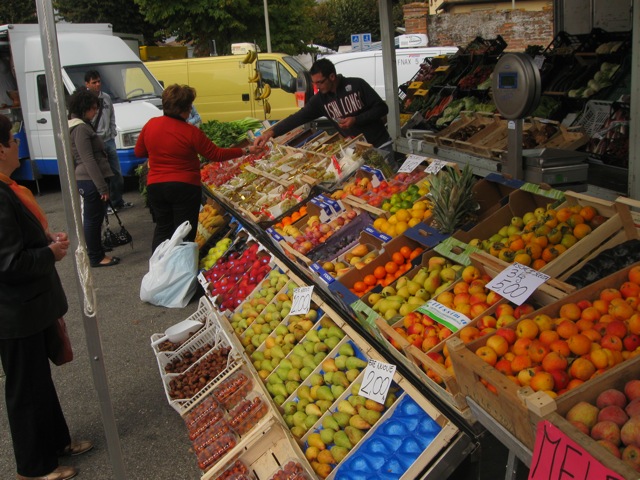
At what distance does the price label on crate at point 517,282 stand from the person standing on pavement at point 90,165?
214 inches

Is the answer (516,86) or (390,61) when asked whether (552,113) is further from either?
(516,86)

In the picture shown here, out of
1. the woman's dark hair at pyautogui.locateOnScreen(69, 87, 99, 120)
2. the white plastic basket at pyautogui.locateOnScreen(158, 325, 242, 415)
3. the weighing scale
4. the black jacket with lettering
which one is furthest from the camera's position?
the woman's dark hair at pyautogui.locateOnScreen(69, 87, 99, 120)

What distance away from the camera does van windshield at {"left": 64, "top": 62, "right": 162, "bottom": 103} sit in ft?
38.6

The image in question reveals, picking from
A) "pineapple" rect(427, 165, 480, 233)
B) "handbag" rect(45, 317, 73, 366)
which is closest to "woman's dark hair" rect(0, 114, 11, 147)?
"handbag" rect(45, 317, 73, 366)

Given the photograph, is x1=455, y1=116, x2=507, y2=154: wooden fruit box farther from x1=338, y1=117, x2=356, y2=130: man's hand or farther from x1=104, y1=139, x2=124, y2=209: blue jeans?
Answer: x1=104, y1=139, x2=124, y2=209: blue jeans

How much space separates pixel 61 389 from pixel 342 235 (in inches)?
96.7

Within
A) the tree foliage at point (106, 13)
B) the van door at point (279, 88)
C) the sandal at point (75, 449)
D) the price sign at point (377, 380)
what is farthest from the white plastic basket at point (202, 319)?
the tree foliage at point (106, 13)

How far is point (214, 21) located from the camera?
65.6ft

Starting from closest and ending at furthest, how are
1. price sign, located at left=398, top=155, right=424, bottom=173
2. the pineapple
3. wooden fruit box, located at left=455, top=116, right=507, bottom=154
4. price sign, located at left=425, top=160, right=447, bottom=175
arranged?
the pineapple → price sign, located at left=425, top=160, right=447, bottom=175 → price sign, located at left=398, top=155, right=424, bottom=173 → wooden fruit box, located at left=455, top=116, right=507, bottom=154

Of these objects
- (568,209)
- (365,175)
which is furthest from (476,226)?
(365,175)

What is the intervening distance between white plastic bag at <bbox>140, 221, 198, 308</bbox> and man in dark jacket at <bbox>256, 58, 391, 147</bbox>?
128 cm

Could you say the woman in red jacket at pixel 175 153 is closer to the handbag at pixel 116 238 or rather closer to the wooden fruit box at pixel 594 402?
the handbag at pixel 116 238

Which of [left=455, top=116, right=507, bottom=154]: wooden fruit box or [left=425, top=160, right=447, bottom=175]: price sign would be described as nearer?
[left=425, top=160, right=447, bottom=175]: price sign

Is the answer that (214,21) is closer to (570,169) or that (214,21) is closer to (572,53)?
(572,53)
